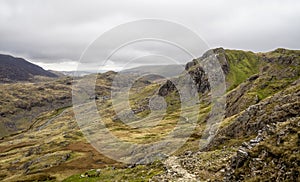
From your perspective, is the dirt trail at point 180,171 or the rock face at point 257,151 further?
the dirt trail at point 180,171

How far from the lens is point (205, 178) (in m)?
37.9

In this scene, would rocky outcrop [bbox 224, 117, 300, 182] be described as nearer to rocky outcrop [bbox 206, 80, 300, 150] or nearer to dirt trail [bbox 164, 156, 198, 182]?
dirt trail [bbox 164, 156, 198, 182]

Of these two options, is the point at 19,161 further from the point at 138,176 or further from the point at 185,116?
the point at 138,176

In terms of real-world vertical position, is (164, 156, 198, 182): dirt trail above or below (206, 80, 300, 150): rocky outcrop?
below

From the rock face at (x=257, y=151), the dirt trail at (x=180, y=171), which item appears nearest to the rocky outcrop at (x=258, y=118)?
the rock face at (x=257, y=151)

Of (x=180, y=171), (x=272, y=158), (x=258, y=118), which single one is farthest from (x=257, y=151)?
(x=258, y=118)

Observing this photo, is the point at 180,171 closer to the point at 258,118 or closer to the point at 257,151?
the point at 257,151

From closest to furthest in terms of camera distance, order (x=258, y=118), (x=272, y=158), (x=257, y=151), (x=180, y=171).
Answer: (x=272, y=158) → (x=257, y=151) → (x=180, y=171) → (x=258, y=118)

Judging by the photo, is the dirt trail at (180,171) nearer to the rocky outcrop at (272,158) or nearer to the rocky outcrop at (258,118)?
the rocky outcrop at (272,158)

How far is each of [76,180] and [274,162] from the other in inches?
1835

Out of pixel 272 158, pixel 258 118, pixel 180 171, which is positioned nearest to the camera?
pixel 272 158

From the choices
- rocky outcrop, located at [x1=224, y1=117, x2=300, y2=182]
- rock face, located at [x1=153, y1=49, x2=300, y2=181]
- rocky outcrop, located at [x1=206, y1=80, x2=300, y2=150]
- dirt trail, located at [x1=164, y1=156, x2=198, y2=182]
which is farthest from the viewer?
rocky outcrop, located at [x1=206, y1=80, x2=300, y2=150]

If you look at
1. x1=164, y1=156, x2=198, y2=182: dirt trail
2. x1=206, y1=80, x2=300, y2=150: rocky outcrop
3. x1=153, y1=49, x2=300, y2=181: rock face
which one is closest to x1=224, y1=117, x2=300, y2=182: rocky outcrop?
x1=153, y1=49, x2=300, y2=181: rock face

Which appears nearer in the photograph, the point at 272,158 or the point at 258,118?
the point at 272,158
